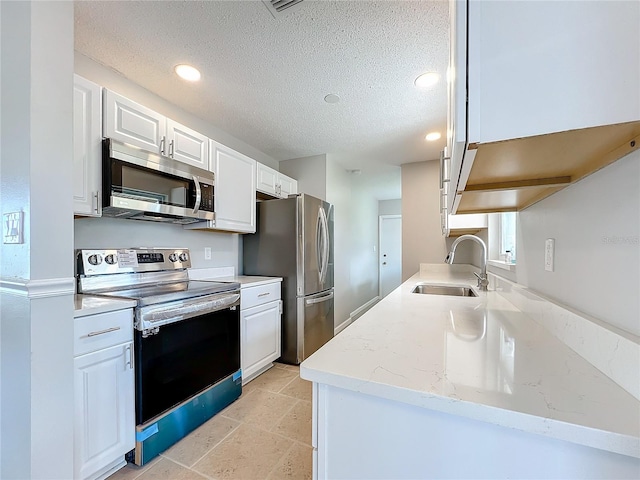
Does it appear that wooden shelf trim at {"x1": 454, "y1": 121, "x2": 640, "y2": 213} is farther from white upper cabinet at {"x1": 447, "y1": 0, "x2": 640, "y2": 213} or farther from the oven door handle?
the oven door handle

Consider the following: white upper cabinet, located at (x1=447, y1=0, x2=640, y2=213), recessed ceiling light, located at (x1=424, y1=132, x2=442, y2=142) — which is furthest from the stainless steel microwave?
recessed ceiling light, located at (x1=424, y1=132, x2=442, y2=142)

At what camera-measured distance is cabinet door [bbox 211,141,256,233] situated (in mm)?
2318

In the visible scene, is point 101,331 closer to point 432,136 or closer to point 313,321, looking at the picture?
point 313,321

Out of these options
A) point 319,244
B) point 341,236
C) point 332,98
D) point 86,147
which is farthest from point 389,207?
point 86,147

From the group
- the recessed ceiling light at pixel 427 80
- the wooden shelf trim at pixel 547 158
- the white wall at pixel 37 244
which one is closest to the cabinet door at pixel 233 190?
the white wall at pixel 37 244

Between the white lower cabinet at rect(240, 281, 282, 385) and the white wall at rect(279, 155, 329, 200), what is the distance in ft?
4.53

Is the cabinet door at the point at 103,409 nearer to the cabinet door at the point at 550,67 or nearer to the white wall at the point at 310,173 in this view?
the cabinet door at the point at 550,67

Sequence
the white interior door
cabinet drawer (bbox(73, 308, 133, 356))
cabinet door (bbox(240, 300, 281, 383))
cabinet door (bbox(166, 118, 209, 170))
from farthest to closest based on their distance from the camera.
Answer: the white interior door → cabinet door (bbox(240, 300, 281, 383)) → cabinet door (bbox(166, 118, 209, 170)) → cabinet drawer (bbox(73, 308, 133, 356))

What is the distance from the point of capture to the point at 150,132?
1813 millimetres

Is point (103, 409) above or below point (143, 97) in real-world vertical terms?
below

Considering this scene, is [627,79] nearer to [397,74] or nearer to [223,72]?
[397,74]

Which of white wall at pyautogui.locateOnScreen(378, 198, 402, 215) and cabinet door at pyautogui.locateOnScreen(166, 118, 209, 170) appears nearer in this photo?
cabinet door at pyautogui.locateOnScreen(166, 118, 209, 170)

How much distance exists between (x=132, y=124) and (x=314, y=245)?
180 cm

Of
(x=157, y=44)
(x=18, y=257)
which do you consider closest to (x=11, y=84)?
(x=18, y=257)
